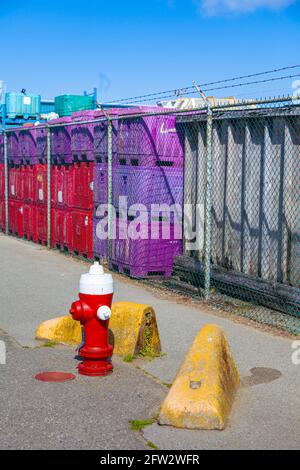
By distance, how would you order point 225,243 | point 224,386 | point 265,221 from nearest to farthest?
point 224,386 → point 265,221 → point 225,243

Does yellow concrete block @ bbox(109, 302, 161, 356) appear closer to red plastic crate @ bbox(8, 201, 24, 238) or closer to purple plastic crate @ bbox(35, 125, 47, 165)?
purple plastic crate @ bbox(35, 125, 47, 165)

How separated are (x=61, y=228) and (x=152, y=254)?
14.0ft

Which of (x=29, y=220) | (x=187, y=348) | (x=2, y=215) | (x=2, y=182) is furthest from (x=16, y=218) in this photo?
(x=187, y=348)

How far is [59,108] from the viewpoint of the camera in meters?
19.8

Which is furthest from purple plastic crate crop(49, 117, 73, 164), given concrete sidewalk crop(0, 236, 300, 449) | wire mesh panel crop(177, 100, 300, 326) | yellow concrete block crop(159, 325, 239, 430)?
yellow concrete block crop(159, 325, 239, 430)

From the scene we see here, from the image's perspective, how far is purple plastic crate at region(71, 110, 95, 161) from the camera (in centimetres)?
1307

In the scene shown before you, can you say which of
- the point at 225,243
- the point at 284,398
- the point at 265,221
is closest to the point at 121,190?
the point at 225,243

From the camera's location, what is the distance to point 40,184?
638 inches

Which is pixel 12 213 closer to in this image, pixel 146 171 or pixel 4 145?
pixel 4 145

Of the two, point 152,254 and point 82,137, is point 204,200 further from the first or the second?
point 82,137

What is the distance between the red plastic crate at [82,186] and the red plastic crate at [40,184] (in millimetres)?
1984

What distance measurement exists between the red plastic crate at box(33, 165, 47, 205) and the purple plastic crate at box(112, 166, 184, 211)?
501 centimetres

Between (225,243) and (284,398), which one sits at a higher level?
(225,243)
